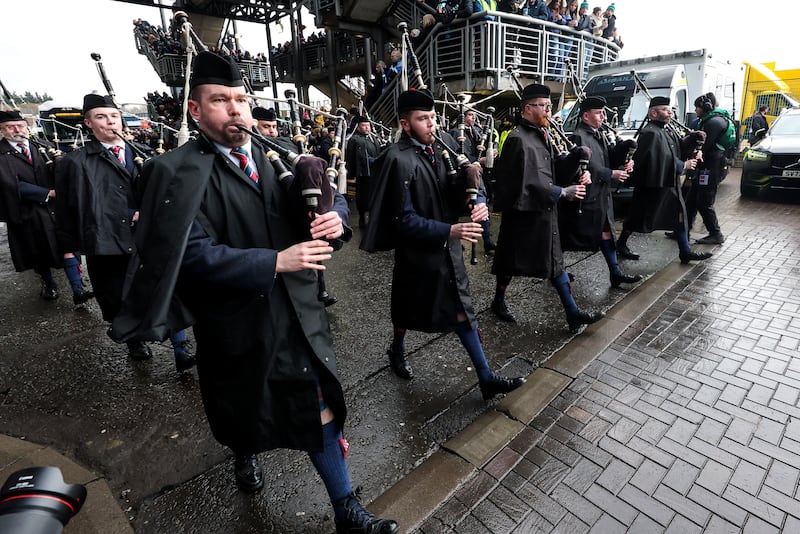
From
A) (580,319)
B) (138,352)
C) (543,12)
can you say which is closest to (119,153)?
(138,352)

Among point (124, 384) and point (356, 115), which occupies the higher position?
point (356, 115)

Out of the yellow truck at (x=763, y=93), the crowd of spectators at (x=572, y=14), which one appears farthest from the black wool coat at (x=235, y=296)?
the yellow truck at (x=763, y=93)

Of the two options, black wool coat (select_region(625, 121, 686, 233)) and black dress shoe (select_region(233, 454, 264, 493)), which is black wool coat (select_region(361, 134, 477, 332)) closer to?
black dress shoe (select_region(233, 454, 264, 493))

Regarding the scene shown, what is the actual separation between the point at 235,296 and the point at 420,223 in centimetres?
139

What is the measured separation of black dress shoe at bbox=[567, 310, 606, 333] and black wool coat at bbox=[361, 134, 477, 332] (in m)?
1.48

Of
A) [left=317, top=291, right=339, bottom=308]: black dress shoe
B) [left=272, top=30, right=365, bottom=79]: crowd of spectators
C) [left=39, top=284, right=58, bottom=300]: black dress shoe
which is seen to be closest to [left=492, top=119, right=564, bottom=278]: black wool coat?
[left=317, top=291, right=339, bottom=308]: black dress shoe

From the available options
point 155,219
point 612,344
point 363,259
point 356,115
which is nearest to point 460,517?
point 155,219

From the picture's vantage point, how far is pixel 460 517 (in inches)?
88.1

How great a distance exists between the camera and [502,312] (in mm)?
4469

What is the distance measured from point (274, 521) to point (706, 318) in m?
4.15

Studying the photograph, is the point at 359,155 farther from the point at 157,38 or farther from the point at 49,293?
the point at 157,38

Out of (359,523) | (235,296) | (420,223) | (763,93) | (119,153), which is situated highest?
(763,93)

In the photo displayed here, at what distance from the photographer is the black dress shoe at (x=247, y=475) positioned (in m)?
2.41

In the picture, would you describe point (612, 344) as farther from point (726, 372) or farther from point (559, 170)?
point (559, 170)
